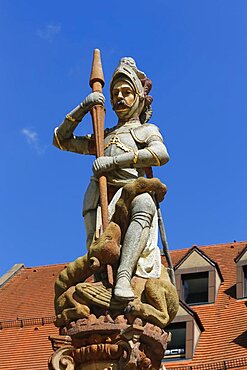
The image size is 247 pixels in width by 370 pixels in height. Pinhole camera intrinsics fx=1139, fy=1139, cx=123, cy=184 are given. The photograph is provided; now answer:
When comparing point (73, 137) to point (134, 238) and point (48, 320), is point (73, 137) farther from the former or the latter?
point (48, 320)

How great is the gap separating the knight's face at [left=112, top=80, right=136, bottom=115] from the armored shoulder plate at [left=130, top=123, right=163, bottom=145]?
10.9 inches

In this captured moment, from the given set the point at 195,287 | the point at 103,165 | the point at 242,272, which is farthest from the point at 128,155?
the point at 195,287

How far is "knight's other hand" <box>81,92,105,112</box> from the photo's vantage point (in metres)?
10.5

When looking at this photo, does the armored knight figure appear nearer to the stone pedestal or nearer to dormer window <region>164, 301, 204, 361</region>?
the stone pedestal

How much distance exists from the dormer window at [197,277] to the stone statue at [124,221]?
34.4ft

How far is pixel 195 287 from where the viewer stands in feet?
71.2

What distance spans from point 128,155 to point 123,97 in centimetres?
80

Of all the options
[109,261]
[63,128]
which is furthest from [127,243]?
[63,128]

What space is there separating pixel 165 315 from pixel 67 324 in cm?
81

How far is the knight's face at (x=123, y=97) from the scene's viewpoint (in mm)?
10719

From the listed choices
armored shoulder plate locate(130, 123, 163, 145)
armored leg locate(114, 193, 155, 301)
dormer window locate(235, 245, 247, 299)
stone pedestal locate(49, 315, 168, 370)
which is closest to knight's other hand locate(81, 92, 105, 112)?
armored shoulder plate locate(130, 123, 163, 145)

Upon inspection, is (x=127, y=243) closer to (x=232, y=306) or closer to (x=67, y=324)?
(x=67, y=324)

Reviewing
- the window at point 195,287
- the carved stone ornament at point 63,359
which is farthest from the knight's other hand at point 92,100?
the window at point 195,287

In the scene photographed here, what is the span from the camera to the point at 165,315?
934cm
